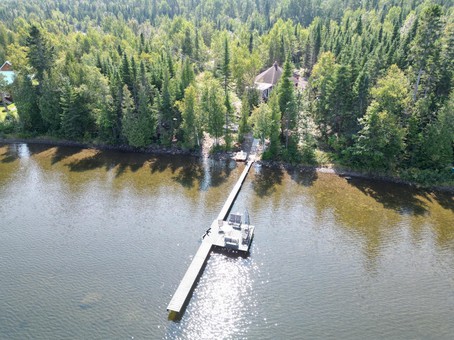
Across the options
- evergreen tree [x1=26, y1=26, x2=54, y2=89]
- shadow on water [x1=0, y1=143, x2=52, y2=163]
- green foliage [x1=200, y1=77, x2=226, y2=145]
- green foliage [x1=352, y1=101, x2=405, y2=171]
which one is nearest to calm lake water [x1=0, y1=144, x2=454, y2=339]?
green foliage [x1=352, y1=101, x2=405, y2=171]

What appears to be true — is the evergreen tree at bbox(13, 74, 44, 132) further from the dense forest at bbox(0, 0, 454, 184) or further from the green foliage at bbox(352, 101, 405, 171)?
the green foliage at bbox(352, 101, 405, 171)

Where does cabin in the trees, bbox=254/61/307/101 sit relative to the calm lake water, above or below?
above

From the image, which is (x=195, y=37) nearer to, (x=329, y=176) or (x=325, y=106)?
(x=325, y=106)

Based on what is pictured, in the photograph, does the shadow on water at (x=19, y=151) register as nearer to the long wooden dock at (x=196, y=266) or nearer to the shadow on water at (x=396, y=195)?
the long wooden dock at (x=196, y=266)

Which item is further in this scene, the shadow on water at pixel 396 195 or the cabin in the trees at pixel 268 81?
the cabin in the trees at pixel 268 81

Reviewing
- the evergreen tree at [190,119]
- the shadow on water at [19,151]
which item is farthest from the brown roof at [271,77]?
the shadow on water at [19,151]

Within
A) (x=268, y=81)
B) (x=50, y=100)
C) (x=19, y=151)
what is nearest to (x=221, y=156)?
(x=268, y=81)
